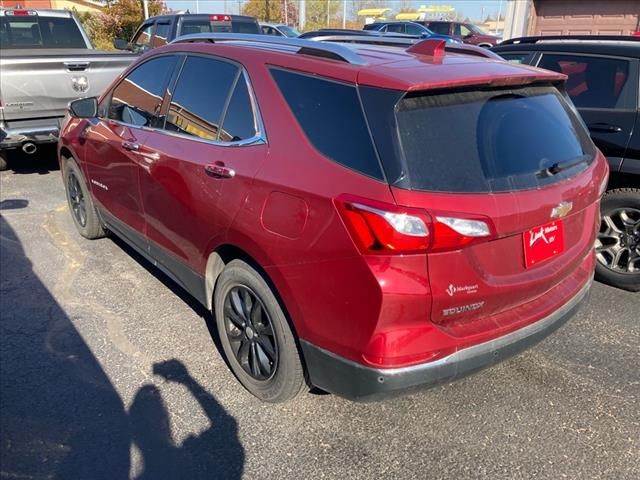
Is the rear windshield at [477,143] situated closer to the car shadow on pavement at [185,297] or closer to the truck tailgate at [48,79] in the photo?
the car shadow on pavement at [185,297]

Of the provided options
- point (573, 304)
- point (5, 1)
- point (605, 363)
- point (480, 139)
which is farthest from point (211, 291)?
point (5, 1)

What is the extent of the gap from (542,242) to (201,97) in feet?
6.58

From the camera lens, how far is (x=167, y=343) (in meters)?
3.51

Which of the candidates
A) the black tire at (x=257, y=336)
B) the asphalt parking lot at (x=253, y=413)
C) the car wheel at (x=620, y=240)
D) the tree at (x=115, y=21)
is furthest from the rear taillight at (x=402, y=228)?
the tree at (x=115, y=21)

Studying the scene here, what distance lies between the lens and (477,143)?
235 centimetres

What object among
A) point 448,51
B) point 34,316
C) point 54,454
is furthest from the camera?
point 34,316

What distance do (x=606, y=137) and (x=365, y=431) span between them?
9.44 feet

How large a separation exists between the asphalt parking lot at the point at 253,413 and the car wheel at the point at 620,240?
1.08ft

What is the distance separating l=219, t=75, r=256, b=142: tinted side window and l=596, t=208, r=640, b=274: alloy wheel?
9.38 feet

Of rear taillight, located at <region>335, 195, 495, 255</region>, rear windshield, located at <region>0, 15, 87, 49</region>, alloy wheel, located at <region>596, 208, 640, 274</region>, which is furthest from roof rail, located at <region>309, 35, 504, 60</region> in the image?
rear windshield, located at <region>0, 15, 87, 49</region>

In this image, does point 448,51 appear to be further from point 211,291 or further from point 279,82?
point 211,291

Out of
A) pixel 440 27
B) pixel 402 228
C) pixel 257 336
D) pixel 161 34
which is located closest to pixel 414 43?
pixel 402 228

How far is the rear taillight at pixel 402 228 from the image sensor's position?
2.13 m

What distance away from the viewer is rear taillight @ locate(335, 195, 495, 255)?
213 centimetres
